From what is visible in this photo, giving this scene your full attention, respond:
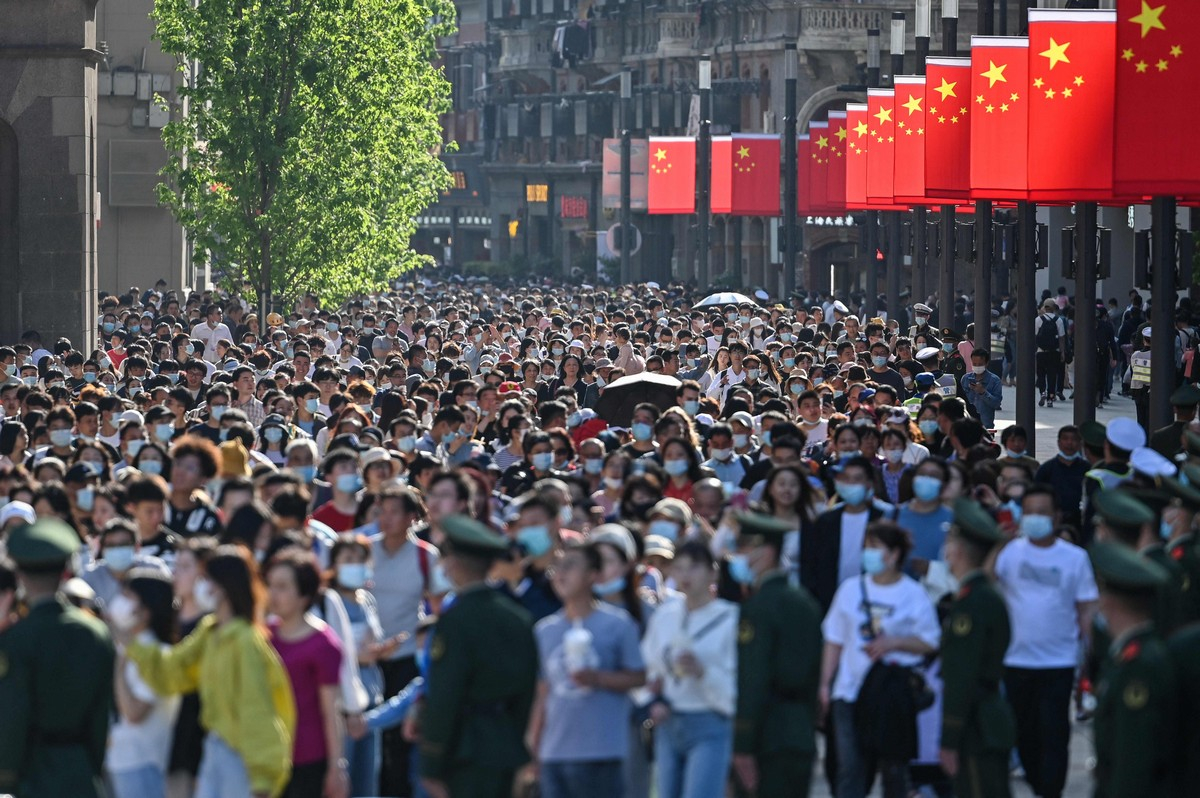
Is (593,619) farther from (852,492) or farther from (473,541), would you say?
(852,492)

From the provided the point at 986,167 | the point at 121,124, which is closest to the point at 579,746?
the point at 986,167

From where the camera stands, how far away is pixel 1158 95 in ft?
63.5

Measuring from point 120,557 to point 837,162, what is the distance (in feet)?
135

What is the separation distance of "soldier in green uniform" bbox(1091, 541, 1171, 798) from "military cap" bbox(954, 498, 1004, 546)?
1.81m

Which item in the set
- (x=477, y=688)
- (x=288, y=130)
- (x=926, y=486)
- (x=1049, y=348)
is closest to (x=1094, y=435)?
(x=926, y=486)

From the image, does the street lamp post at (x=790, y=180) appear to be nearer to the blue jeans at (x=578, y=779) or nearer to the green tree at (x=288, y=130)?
the green tree at (x=288, y=130)

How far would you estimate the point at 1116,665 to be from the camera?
7.73 meters

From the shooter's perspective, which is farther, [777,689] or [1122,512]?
[1122,512]

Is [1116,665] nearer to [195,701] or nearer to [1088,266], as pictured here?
[195,701]

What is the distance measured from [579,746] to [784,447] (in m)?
5.59

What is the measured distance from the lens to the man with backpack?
37.0m

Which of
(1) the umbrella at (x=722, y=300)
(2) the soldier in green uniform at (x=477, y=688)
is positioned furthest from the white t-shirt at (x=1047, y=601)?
(1) the umbrella at (x=722, y=300)

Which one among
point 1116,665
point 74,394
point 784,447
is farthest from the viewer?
point 74,394

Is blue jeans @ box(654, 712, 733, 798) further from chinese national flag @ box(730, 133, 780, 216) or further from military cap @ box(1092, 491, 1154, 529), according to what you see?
chinese national flag @ box(730, 133, 780, 216)
